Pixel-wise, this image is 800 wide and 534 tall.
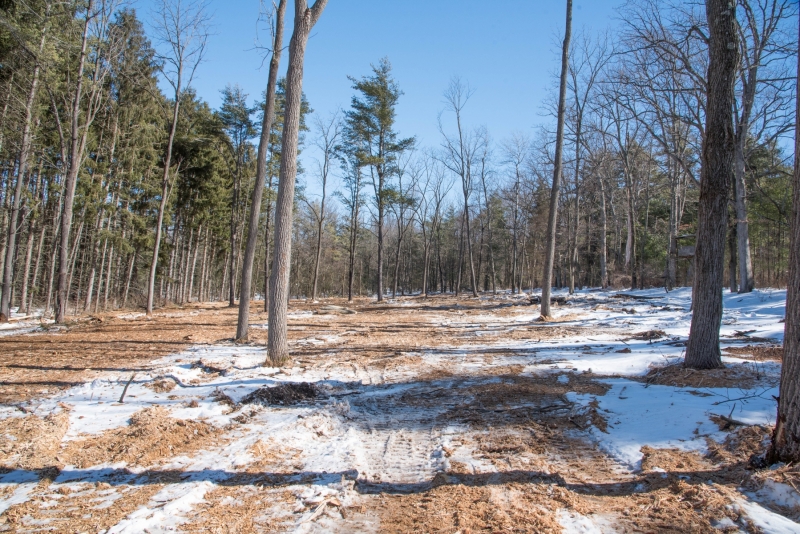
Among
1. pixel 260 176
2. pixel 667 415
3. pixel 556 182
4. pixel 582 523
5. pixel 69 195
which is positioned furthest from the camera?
pixel 556 182

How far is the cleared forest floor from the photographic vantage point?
2.67 meters

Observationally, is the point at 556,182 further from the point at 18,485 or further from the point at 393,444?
the point at 18,485

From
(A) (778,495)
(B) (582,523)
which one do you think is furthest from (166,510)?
(A) (778,495)

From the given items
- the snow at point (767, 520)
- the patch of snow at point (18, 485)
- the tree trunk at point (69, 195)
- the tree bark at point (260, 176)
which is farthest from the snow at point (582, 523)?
the tree trunk at point (69, 195)

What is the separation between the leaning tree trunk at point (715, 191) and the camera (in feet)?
19.4

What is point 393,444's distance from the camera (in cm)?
398

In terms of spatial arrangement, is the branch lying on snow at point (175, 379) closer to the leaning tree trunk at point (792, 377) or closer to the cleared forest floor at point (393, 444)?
the cleared forest floor at point (393, 444)

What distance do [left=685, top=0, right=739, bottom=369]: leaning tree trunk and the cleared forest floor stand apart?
508 millimetres

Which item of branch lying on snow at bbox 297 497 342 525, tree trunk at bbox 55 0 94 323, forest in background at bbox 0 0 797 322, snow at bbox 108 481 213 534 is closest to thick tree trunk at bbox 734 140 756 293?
forest in background at bbox 0 0 797 322

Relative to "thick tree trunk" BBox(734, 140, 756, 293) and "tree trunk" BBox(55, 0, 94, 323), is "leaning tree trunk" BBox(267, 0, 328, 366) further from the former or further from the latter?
"thick tree trunk" BBox(734, 140, 756, 293)

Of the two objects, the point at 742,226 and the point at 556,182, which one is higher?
the point at 556,182

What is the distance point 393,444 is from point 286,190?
515 cm

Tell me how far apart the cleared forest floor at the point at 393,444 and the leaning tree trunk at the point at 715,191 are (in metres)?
0.51

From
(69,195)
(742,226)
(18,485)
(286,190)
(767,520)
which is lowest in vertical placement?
(18,485)
